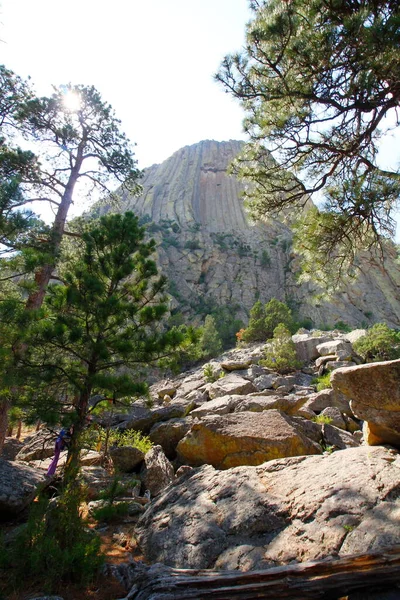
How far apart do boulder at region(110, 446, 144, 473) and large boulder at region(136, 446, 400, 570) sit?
8.12ft

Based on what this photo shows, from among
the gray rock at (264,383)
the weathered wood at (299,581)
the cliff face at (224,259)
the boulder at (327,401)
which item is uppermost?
the cliff face at (224,259)

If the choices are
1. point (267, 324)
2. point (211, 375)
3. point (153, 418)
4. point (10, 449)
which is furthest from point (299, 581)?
point (267, 324)

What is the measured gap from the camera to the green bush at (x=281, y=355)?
14.8 m

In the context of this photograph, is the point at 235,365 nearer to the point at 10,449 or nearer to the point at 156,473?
the point at 10,449

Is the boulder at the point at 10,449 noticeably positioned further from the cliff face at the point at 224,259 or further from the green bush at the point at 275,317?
the cliff face at the point at 224,259

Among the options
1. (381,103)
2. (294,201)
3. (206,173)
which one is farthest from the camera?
(206,173)

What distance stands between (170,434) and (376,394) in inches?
169

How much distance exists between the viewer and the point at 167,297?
5770mm

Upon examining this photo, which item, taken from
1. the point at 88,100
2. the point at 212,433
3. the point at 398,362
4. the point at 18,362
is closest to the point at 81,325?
the point at 18,362

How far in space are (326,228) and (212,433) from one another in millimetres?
3577

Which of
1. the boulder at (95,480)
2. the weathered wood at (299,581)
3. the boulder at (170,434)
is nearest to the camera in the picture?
the weathered wood at (299,581)

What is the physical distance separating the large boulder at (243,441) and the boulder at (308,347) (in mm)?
11349

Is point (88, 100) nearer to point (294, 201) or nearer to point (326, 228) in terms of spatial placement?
point (294, 201)

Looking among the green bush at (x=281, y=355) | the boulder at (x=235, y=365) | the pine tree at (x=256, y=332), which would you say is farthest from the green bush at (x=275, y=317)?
the boulder at (x=235, y=365)
